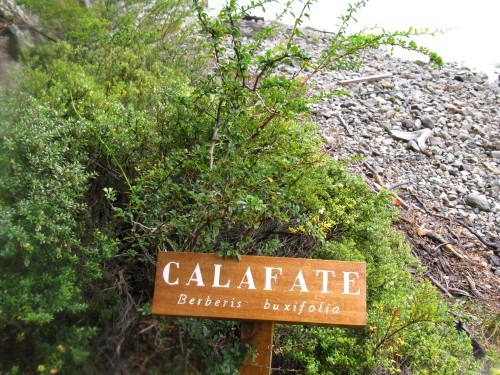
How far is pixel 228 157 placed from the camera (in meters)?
2.37

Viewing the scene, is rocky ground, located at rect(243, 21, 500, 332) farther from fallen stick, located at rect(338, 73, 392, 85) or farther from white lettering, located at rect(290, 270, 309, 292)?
white lettering, located at rect(290, 270, 309, 292)

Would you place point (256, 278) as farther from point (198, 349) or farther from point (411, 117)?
point (411, 117)

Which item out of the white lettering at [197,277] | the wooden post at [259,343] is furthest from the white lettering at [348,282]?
the white lettering at [197,277]

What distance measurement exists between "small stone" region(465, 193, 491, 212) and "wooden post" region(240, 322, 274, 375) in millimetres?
2979

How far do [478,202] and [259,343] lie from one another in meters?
3.03

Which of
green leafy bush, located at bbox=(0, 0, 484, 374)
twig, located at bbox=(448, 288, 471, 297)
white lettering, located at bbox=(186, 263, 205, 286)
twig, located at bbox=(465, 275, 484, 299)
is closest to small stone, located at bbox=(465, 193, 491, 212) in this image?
twig, located at bbox=(465, 275, 484, 299)

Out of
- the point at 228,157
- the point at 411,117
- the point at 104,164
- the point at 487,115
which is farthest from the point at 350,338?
the point at 487,115

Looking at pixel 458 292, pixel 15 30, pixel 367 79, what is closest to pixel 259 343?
pixel 458 292

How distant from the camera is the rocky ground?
3.89 m

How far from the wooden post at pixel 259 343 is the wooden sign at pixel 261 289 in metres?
0.13

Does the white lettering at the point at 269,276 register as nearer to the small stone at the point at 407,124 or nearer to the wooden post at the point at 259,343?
the wooden post at the point at 259,343

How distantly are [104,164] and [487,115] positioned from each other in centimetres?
446

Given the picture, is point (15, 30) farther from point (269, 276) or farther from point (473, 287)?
point (473, 287)

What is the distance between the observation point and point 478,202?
4477mm
